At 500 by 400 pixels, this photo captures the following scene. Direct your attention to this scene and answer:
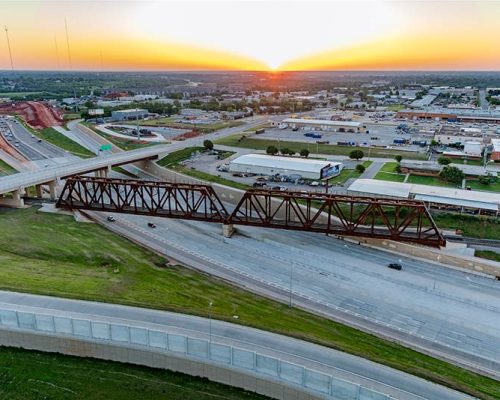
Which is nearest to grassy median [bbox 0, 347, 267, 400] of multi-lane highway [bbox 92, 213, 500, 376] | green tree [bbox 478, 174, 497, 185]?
multi-lane highway [bbox 92, 213, 500, 376]

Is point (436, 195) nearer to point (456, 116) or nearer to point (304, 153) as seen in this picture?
point (304, 153)

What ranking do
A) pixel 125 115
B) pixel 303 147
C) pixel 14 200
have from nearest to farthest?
pixel 14 200
pixel 303 147
pixel 125 115

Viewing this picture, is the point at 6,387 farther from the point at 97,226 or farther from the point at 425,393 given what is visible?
the point at 97,226

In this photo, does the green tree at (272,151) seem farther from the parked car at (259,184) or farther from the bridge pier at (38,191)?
the bridge pier at (38,191)

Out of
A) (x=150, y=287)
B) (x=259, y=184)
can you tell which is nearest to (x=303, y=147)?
(x=259, y=184)

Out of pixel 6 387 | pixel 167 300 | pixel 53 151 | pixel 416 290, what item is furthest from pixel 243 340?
pixel 53 151

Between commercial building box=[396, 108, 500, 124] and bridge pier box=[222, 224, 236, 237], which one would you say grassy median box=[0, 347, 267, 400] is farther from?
commercial building box=[396, 108, 500, 124]

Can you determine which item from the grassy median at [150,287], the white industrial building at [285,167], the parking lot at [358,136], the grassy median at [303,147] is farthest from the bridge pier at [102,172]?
the parking lot at [358,136]
